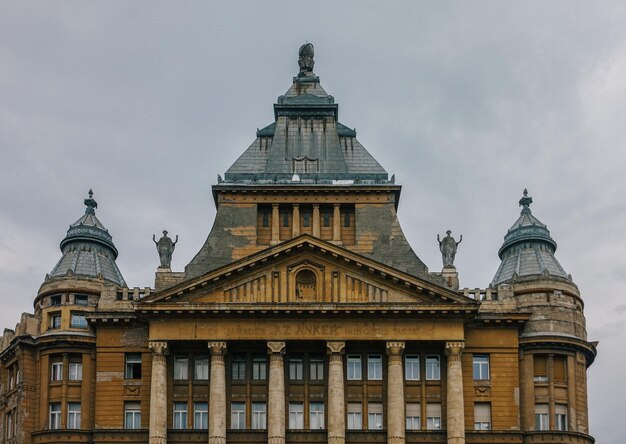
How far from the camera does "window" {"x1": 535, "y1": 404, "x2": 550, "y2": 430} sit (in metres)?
87.4

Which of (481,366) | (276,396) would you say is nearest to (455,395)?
(481,366)

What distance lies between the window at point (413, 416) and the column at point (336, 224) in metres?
13.1

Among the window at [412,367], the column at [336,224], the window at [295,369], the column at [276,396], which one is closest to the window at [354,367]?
the window at [412,367]

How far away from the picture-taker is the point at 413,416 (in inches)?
3420

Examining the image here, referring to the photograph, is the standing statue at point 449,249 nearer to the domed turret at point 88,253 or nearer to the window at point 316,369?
the window at point 316,369

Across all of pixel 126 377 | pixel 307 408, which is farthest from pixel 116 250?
pixel 307 408

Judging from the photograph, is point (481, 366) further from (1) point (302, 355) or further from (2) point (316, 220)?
(2) point (316, 220)

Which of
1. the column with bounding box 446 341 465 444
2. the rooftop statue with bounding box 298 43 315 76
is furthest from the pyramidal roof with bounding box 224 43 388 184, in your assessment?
the column with bounding box 446 341 465 444

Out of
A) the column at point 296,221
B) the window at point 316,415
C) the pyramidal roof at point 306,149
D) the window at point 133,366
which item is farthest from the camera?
the pyramidal roof at point 306,149

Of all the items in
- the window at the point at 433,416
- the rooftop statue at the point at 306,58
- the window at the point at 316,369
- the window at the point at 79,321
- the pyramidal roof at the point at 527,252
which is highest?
the rooftop statue at the point at 306,58

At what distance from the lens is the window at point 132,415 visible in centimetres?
8706

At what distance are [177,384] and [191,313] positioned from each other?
4.88m

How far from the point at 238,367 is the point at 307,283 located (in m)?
7.22

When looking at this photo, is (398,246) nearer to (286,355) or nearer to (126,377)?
(286,355)
